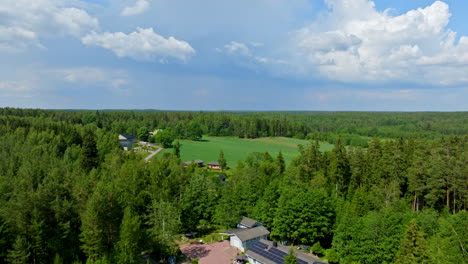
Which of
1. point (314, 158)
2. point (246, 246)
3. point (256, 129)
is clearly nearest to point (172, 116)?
point (256, 129)

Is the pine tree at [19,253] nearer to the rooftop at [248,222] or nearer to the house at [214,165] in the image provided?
A: the rooftop at [248,222]

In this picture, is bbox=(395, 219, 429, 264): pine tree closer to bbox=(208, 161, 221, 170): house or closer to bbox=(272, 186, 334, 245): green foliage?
bbox=(272, 186, 334, 245): green foliage

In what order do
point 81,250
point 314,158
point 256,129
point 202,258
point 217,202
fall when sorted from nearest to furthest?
point 81,250 → point 202,258 → point 217,202 → point 314,158 → point 256,129

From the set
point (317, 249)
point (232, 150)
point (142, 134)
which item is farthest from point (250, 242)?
point (142, 134)

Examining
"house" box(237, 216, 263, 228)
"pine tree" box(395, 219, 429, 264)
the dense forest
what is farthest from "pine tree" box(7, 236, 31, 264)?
"pine tree" box(395, 219, 429, 264)

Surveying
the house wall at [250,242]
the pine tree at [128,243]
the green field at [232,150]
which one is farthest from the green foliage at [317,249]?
the green field at [232,150]

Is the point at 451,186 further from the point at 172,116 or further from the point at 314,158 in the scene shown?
the point at 172,116
